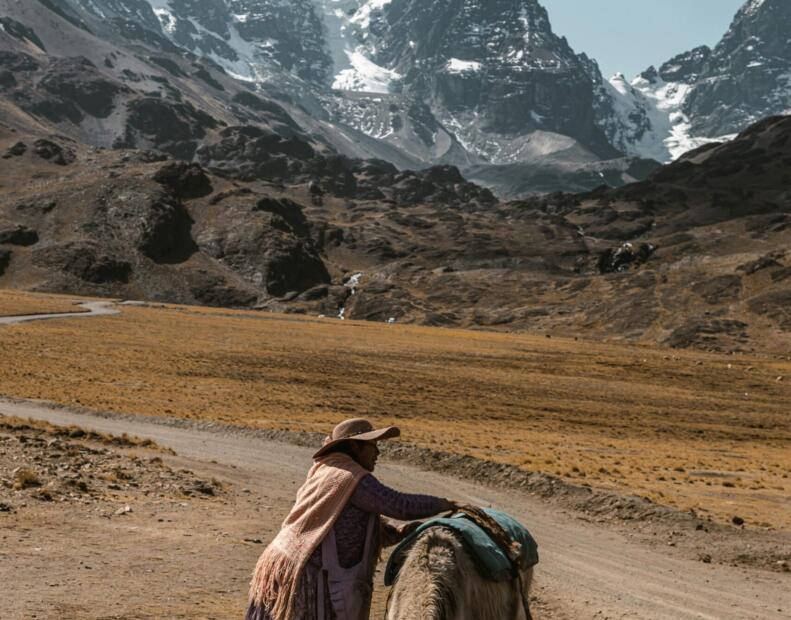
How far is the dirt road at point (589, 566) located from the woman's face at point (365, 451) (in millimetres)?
6741

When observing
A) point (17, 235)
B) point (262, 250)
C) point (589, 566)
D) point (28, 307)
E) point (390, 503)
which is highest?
point (262, 250)

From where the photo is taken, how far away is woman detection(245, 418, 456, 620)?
7.55m

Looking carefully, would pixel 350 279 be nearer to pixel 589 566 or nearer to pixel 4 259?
pixel 4 259

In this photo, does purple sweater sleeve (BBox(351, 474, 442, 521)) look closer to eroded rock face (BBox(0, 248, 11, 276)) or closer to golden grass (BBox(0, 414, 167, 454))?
golden grass (BBox(0, 414, 167, 454))

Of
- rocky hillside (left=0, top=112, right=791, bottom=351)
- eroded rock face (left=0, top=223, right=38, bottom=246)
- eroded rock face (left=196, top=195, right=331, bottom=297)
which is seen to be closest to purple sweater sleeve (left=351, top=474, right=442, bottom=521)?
rocky hillside (left=0, top=112, right=791, bottom=351)

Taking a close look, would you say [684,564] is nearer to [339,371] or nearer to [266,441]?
[266,441]

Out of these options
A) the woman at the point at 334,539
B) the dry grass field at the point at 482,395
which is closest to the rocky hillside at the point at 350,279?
the dry grass field at the point at 482,395

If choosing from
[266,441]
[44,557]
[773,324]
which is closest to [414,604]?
[44,557]

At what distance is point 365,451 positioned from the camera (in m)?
7.92

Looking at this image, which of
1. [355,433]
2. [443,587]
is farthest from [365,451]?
[443,587]

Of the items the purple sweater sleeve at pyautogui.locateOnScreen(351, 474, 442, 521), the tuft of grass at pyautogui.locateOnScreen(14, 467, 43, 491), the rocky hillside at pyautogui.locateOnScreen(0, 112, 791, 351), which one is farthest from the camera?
the rocky hillside at pyautogui.locateOnScreen(0, 112, 791, 351)

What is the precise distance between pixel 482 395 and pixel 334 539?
47161mm

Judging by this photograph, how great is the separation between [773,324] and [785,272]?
20.6 m

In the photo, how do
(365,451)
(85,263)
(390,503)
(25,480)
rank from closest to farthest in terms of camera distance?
(390,503) < (365,451) < (25,480) < (85,263)
